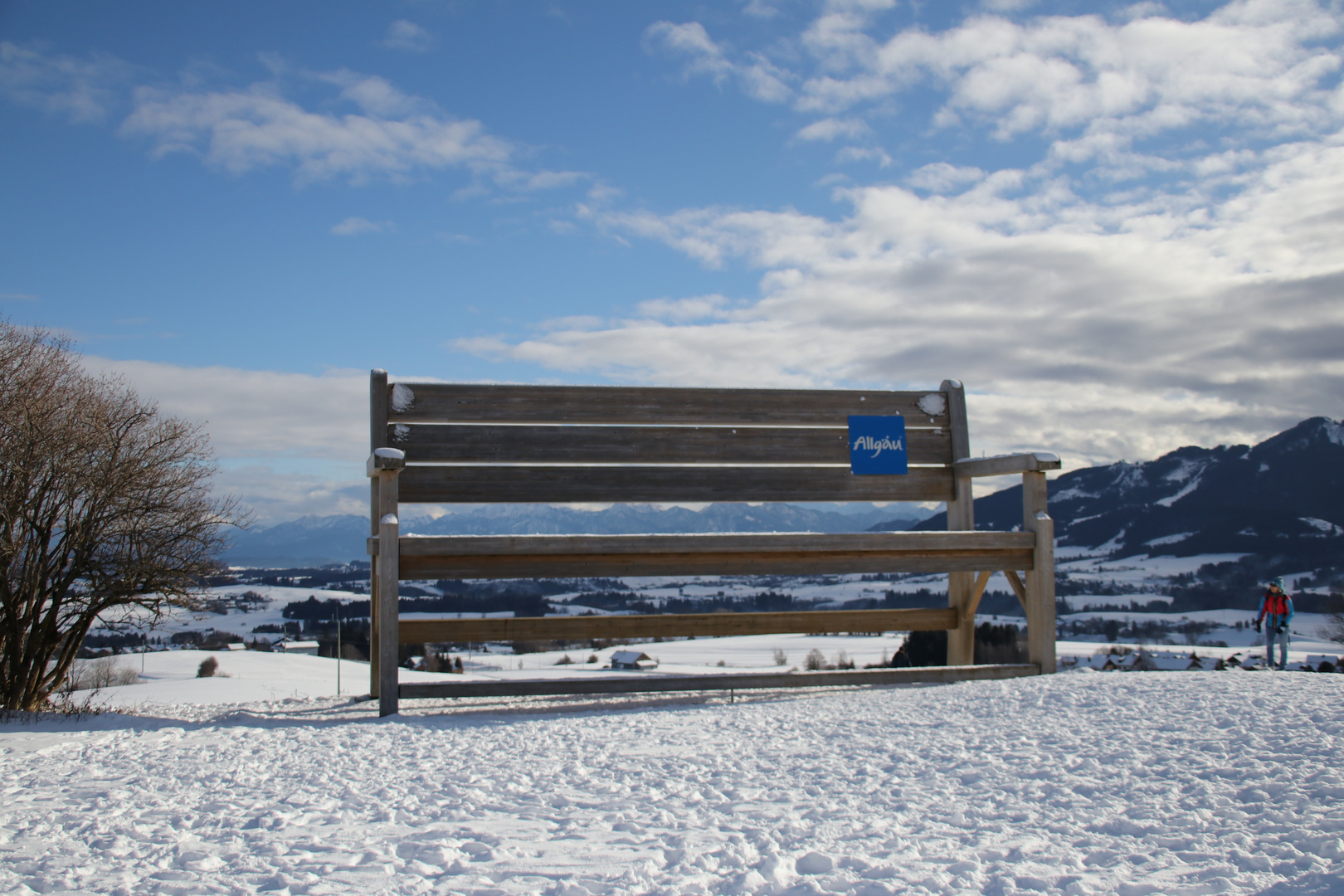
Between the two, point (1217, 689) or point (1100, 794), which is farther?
point (1217, 689)

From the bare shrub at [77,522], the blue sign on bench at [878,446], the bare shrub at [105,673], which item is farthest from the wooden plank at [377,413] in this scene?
the bare shrub at [105,673]

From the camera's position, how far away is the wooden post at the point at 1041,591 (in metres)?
6.07

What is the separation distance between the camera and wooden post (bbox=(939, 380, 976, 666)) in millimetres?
6988

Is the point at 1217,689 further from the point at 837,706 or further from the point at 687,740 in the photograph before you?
the point at 687,740

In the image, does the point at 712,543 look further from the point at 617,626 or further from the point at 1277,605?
the point at 1277,605

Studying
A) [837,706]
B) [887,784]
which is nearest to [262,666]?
[837,706]

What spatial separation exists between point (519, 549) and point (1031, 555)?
368cm

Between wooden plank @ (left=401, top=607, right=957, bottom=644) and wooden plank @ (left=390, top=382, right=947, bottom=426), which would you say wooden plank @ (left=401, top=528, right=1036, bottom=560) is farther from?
wooden plank @ (left=390, top=382, right=947, bottom=426)

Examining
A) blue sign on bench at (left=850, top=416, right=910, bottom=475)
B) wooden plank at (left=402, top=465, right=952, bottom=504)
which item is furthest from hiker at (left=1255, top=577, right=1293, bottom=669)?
blue sign on bench at (left=850, top=416, right=910, bottom=475)

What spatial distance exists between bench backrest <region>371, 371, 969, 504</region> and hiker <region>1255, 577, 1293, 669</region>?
436cm

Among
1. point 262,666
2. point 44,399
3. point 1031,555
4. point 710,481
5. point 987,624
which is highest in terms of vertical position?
point 44,399

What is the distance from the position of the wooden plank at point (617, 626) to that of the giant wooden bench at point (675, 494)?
15mm

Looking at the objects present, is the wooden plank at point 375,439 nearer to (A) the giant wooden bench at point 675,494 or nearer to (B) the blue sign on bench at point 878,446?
(A) the giant wooden bench at point 675,494

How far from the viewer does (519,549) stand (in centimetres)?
548
